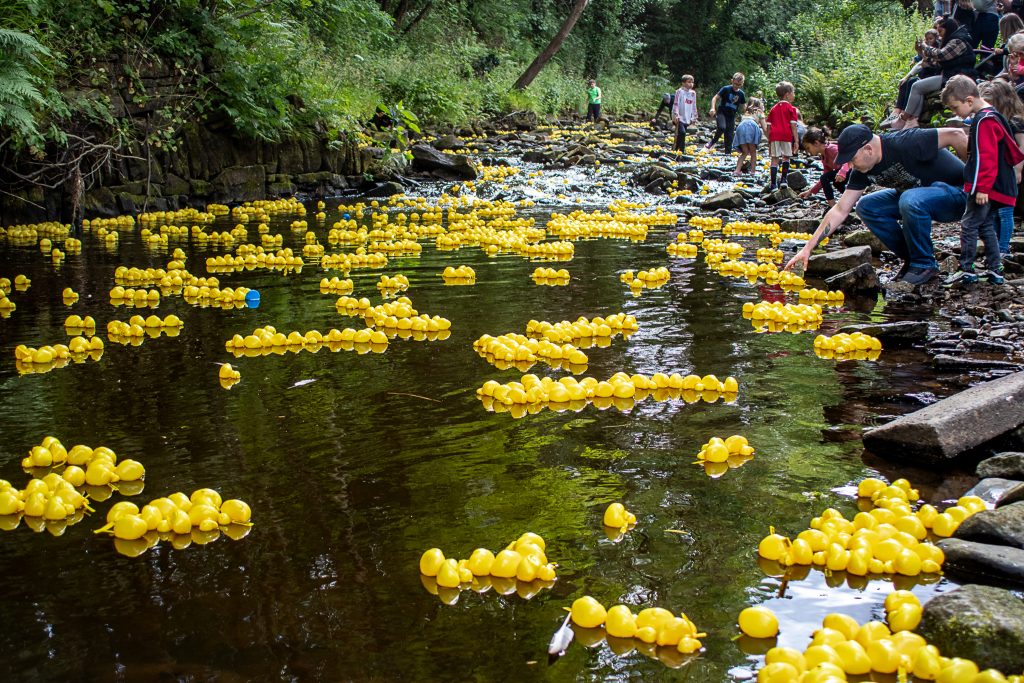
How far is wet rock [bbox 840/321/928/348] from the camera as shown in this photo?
25.2ft

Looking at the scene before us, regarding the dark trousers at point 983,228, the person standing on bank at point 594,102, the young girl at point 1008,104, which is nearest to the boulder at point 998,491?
the dark trousers at point 983,228

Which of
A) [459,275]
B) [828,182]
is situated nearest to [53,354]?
[459,275]

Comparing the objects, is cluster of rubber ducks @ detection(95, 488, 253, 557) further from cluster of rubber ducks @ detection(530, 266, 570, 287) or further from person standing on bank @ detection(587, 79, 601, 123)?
person standing on bank @ detection(587, 79, 601, 123)

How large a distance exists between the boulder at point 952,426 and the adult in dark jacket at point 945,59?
10.4 metres

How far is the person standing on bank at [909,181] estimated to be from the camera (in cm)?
920

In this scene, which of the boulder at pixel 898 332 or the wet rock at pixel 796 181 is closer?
the boulder at pixel 898 332

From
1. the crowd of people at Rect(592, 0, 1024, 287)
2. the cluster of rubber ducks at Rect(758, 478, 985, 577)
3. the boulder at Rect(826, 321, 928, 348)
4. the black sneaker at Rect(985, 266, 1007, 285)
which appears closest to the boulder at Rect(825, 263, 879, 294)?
the crowd of people at Rect(592, 0, 1024, 287)

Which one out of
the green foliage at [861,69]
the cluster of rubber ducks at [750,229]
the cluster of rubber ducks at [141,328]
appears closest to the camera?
the cluster of rubber ducks at [141,328]

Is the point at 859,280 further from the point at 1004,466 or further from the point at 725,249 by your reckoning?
the point at 1004,466

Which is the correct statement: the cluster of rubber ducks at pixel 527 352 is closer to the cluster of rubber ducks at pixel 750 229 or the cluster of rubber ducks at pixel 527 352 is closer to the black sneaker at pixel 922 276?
the black sneaker at pixel 922 276

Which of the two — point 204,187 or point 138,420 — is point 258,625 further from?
point 204,187

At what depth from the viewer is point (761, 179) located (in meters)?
Answer: 23.1

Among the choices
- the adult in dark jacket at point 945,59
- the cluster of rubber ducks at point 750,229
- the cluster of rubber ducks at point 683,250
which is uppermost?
the adult in dark jacket at point 945,59

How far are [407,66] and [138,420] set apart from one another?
88.7ft
